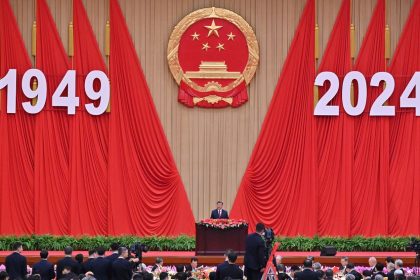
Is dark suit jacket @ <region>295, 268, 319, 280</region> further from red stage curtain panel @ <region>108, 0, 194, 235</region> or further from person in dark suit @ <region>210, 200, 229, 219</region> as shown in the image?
red stage curtain panel @ <region>108, 0, 194, 235</region>

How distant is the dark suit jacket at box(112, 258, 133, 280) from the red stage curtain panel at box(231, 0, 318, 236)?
9.12 m

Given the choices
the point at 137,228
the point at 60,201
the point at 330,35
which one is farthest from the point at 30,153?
the point at 330,35

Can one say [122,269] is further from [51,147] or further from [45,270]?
[51,147]

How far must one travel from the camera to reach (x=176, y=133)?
2511 cm

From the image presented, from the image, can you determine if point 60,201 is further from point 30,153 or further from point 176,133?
point 176,133

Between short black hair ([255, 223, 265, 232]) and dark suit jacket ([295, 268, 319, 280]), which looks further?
short black hair ([255, 223, 265, 232])

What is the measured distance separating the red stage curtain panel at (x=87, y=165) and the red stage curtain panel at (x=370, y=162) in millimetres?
5516

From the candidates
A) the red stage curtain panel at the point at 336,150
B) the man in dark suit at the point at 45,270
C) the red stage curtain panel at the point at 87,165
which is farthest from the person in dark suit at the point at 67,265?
the red stage curtain panel at the point at 336,150

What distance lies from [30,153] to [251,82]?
514 cm

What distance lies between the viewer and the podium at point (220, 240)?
2159 centimetres

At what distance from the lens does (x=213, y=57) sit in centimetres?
2509

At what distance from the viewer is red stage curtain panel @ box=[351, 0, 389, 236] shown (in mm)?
24609

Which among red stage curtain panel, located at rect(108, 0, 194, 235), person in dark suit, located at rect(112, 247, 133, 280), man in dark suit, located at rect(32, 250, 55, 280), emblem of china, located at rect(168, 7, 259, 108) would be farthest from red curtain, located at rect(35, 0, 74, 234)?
person in dark suit, located at rect(112, 247, 133, 280)

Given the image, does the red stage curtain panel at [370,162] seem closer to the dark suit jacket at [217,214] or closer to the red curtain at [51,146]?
the dark suit jacket at [217,214]
